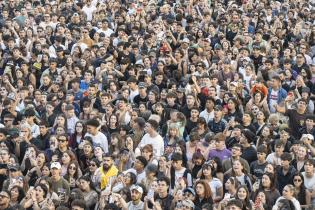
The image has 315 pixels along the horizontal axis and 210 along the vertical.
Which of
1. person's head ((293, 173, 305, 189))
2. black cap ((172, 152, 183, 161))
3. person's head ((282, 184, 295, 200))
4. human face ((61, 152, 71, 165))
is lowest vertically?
human face ((61, 152, 71, 165))

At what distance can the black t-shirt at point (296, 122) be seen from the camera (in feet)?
40.4

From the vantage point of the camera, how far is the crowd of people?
1023 centimetres

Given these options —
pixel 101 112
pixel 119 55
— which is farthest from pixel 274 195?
pixel 119 55

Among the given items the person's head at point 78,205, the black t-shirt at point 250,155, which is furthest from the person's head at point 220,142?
the person's head at point 78,205

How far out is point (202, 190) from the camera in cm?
980

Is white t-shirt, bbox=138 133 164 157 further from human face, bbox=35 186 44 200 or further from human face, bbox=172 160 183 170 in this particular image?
human face, bbox=35 186 44 200

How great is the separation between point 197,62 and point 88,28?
133 inches

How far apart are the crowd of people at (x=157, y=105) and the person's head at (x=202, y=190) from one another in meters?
0.01

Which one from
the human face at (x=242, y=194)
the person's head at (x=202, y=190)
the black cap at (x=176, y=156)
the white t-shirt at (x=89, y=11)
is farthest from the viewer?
the white t-shirt at (x=89, y=11)

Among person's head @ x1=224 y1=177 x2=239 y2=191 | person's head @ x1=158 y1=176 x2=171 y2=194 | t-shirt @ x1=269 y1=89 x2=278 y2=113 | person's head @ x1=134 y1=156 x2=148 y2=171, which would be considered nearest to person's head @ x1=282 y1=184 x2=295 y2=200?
person's head @ x1=224 y1=177 x2=239 y2=191

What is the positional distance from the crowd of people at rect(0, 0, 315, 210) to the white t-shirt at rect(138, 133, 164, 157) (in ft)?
0.05

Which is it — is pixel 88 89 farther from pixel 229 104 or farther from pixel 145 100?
pixel 229 104

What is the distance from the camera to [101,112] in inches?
527

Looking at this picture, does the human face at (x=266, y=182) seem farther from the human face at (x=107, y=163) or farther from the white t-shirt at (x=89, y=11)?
the white t-shirt at (x=89, y=11)
